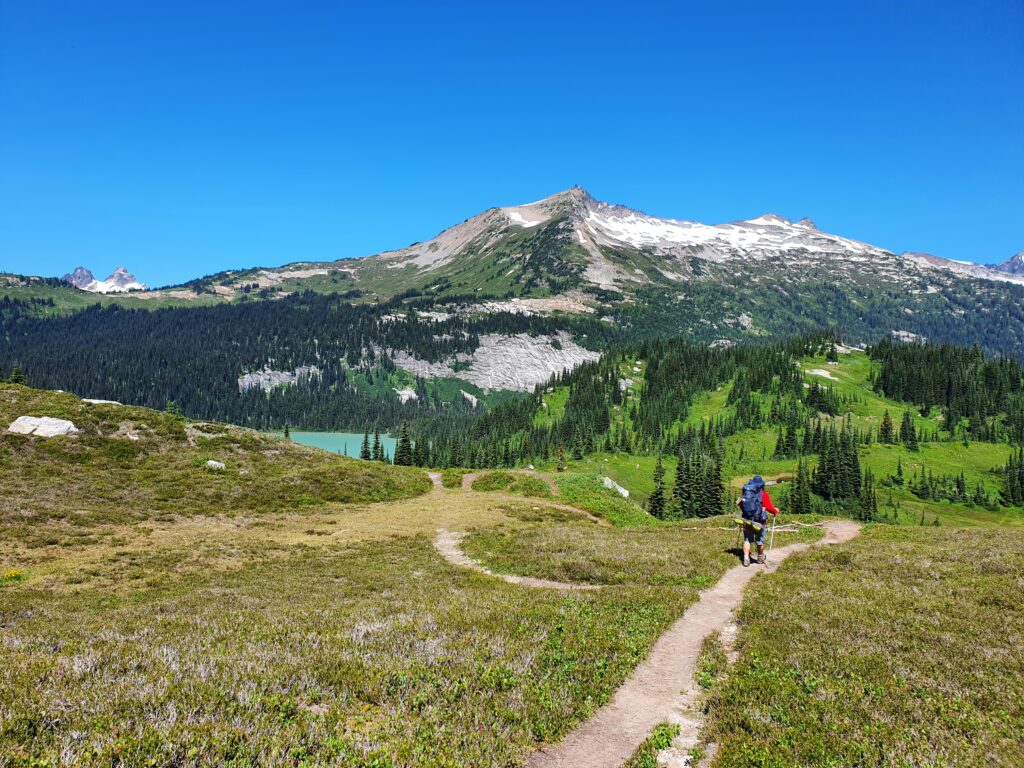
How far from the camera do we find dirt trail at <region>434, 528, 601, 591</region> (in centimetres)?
2392

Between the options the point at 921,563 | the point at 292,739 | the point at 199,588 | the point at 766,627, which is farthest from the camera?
the point at 199,588

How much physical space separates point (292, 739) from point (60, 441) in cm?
6114

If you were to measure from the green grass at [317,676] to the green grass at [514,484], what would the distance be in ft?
160

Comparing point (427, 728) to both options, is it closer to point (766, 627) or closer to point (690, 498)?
point (766, 627)

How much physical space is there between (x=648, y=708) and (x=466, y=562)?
828 inches

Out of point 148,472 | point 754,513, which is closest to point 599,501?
point 754,513

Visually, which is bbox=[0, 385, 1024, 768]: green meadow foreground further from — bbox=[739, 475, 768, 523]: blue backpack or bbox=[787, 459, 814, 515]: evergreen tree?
bbox=[787, 459, 814, 515]: evergreen tree

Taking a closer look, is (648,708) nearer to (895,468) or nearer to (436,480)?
(436,480)

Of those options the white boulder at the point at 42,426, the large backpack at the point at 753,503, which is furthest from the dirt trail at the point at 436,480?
the large backpack at the point at 753,503

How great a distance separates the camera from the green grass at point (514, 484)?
68812mm

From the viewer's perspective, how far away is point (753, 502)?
86.5 feet

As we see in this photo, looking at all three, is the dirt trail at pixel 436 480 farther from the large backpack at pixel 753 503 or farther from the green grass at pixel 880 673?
the green grass at pixel 880 673

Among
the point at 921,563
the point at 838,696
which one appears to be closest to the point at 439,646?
the point at 838,696

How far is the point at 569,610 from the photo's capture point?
17.0m
